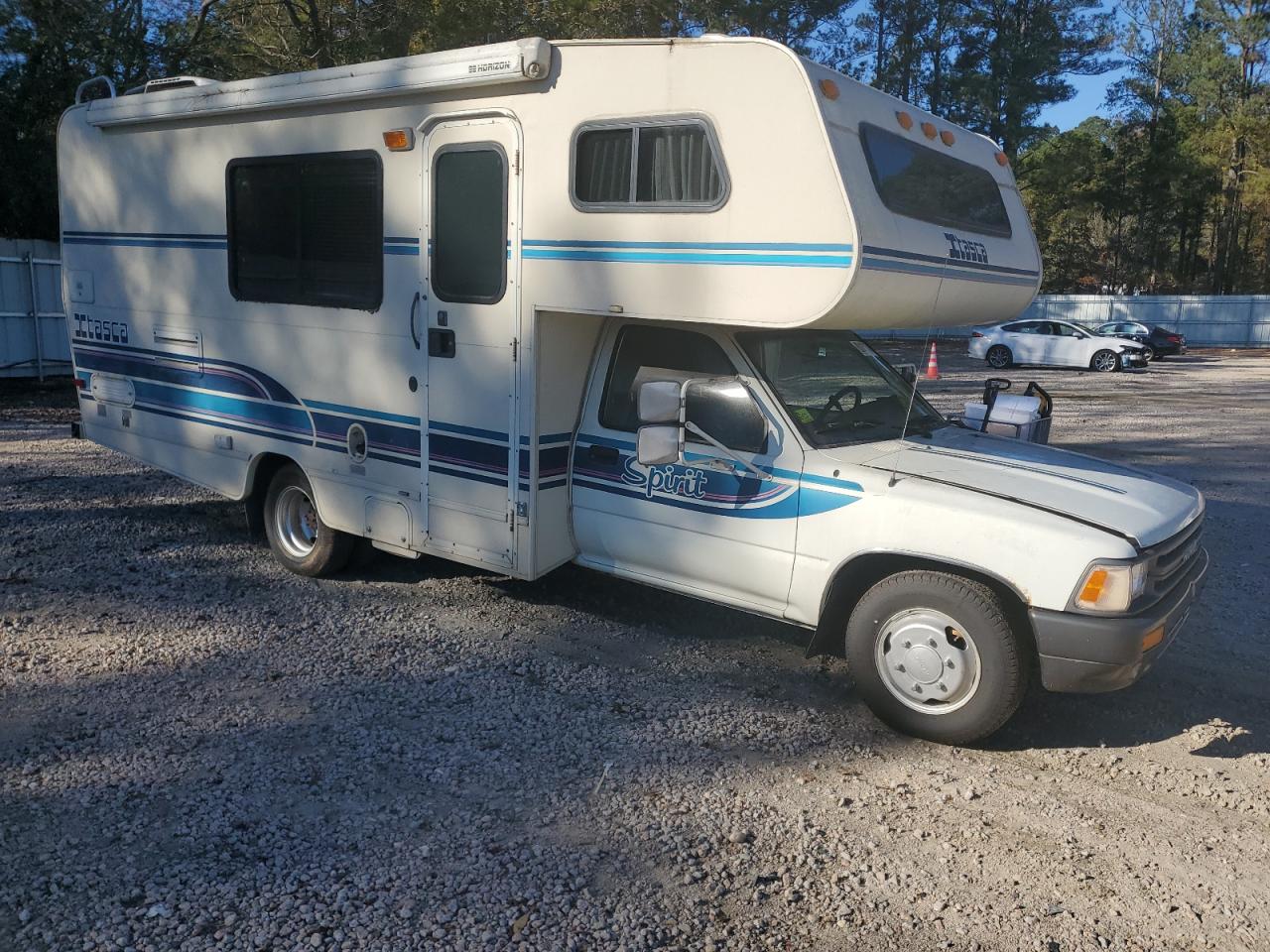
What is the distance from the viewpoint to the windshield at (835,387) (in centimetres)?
522

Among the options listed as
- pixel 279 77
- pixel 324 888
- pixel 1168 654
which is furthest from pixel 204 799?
pixel 1168 654

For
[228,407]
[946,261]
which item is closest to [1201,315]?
[946,261]

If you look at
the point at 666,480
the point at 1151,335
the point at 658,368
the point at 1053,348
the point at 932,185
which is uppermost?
the point at 932,185

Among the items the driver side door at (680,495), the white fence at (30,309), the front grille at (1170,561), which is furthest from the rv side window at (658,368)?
the white fence at (30,309)

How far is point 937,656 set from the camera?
472 centimetres

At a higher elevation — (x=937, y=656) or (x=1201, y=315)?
(x=1201, y=315)

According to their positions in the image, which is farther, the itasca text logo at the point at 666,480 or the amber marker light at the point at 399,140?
the amber marker light at the point at 399,140

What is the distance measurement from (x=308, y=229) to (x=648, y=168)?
8.38 feet

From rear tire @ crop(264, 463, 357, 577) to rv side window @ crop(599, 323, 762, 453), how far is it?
2.21 metres

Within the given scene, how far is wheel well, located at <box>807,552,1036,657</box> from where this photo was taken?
182 inches

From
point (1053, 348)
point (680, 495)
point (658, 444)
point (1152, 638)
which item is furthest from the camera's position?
point (1053, 348)

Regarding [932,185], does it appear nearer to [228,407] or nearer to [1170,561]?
[1170,561]

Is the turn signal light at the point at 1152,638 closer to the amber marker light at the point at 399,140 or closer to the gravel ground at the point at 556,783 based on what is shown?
the gravel ground at the point at 556,783

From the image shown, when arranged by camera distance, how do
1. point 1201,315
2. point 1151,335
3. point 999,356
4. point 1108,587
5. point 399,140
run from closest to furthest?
point 1108,587 < point 399,140 < point 999,356 < point 1151,335 < point 1201,315
